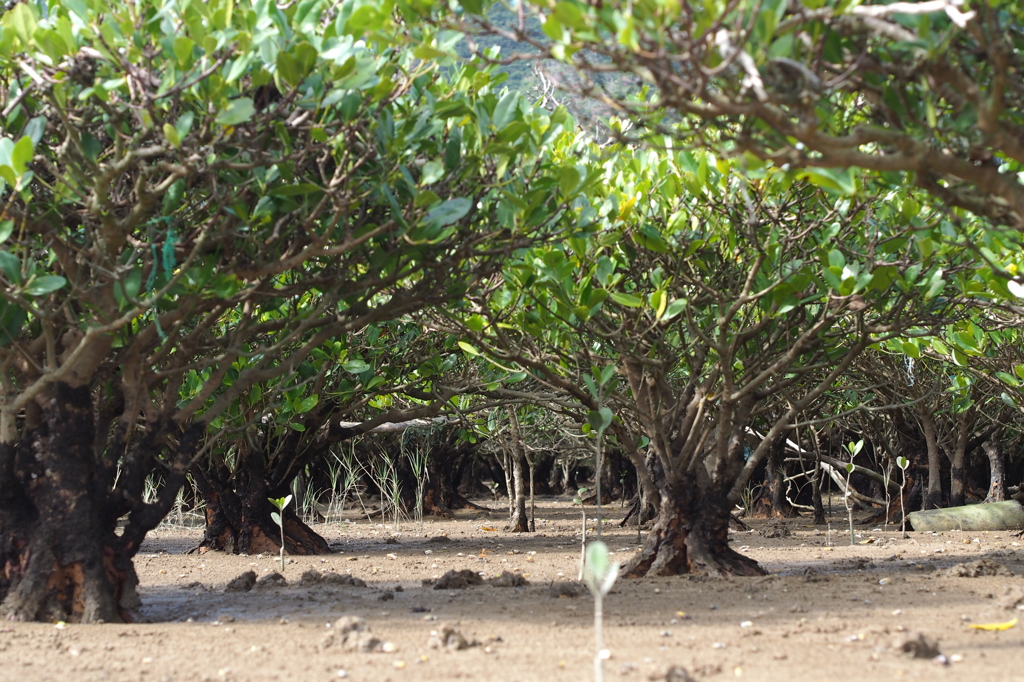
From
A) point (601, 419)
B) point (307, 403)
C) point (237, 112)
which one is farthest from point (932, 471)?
point (237, 112)

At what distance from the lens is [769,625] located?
14.8 ft

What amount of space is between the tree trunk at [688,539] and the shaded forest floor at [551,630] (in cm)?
35

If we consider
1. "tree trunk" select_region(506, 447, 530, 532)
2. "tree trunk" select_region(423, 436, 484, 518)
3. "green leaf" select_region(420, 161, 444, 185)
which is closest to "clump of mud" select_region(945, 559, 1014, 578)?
"green leaf" select_region(420, 161, 444, 185)

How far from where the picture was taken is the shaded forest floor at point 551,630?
143 inches

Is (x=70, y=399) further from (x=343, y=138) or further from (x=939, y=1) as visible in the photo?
(x=939, y=1)

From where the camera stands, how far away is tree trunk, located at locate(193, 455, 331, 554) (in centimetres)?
967

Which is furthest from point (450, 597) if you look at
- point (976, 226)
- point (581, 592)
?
point (976, 226)

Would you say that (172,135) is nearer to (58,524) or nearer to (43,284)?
(43,284)

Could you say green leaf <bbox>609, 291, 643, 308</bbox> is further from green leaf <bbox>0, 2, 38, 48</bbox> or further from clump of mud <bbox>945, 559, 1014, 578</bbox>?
green leaf <bbox>0, 2, 38, 48</bbox>

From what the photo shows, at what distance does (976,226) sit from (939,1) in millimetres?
3493

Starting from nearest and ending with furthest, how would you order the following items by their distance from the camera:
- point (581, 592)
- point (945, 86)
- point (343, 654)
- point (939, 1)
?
point (939, 1)
point (945, 86)
point (343, 654)
point (581, 592)

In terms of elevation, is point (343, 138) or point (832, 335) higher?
point (343, 138)

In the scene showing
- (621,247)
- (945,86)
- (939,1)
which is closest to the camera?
(939,1)

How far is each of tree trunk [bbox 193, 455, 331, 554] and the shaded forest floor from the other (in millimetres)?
1690
